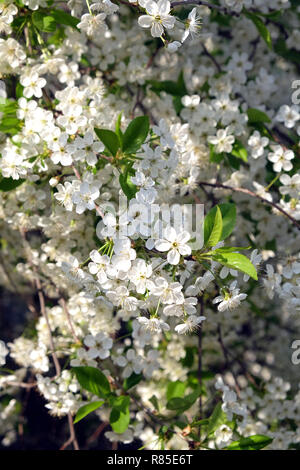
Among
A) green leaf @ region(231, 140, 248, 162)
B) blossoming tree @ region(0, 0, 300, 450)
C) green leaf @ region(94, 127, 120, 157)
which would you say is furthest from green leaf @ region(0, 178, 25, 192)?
green leaf @ region(231, 140, 248, 162)

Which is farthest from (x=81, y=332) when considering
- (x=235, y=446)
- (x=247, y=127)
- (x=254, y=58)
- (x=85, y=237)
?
(x=254, y=58)

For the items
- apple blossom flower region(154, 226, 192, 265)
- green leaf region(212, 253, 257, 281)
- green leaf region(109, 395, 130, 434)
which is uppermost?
apple blossom flower region(154, 226, 192, 265)

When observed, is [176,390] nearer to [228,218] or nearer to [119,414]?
[119,414]

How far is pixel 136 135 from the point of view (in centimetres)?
160

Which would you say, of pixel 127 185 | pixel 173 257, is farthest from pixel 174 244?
pixel 127 185

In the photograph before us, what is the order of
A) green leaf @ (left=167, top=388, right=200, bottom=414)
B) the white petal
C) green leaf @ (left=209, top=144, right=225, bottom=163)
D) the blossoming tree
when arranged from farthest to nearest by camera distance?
green leaf @ (left=209, top=144, right=225, bottom=163), green leaf @ (left=167, top=388, right=200, bottom=414), the blossoming tree, the white petal

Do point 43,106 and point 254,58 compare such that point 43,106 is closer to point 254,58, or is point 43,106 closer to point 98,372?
point 98,372

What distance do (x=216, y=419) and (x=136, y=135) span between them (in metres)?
1.07

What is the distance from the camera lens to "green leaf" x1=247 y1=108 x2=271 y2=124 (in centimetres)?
213

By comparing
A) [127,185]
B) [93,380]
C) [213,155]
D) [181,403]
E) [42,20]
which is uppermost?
[42,20]

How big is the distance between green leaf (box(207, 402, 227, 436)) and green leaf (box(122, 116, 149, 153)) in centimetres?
100

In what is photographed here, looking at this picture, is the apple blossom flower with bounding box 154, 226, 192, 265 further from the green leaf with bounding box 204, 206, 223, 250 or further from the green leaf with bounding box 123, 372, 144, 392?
the green leaf with bounding box 123, 372, 144, 392

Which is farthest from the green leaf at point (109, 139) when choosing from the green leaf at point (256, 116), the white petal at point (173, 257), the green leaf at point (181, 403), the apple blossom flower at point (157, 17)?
the green leaf at point (181, 403)

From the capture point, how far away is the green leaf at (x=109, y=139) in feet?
5.00
